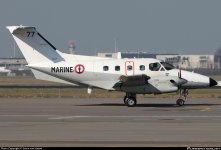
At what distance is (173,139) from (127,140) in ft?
4.97

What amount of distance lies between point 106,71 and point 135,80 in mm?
2019

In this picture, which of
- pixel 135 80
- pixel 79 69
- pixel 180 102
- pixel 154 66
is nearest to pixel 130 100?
pixel 135 80

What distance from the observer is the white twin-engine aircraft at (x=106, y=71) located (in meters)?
37.8

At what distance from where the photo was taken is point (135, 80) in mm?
37719

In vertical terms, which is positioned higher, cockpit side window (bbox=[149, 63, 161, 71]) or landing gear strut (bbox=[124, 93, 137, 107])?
cockpit side window (bbox=[149, 63, 161, 71])

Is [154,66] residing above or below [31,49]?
below

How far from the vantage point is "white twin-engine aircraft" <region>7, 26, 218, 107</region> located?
37.8m

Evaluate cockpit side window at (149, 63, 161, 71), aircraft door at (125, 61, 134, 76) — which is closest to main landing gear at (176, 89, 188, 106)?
cockpit side window at (149, 63, 161, 71)

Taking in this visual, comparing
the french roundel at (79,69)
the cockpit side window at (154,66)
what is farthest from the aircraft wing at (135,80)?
the french roundel at (79,69)

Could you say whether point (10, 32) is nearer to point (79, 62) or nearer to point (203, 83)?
point (79, 62)

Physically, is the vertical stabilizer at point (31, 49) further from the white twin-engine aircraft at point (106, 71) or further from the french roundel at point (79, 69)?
the french roundel at point (79, 69)

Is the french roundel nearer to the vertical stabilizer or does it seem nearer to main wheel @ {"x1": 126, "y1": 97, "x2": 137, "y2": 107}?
the vertical stabilizer

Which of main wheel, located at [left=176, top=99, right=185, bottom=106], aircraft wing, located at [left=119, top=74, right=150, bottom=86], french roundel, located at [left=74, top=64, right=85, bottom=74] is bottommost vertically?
main wheel, located at [left=176, top=99, right=185, bottom=106]

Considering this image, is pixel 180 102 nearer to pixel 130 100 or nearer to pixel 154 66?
pixel 154 66
